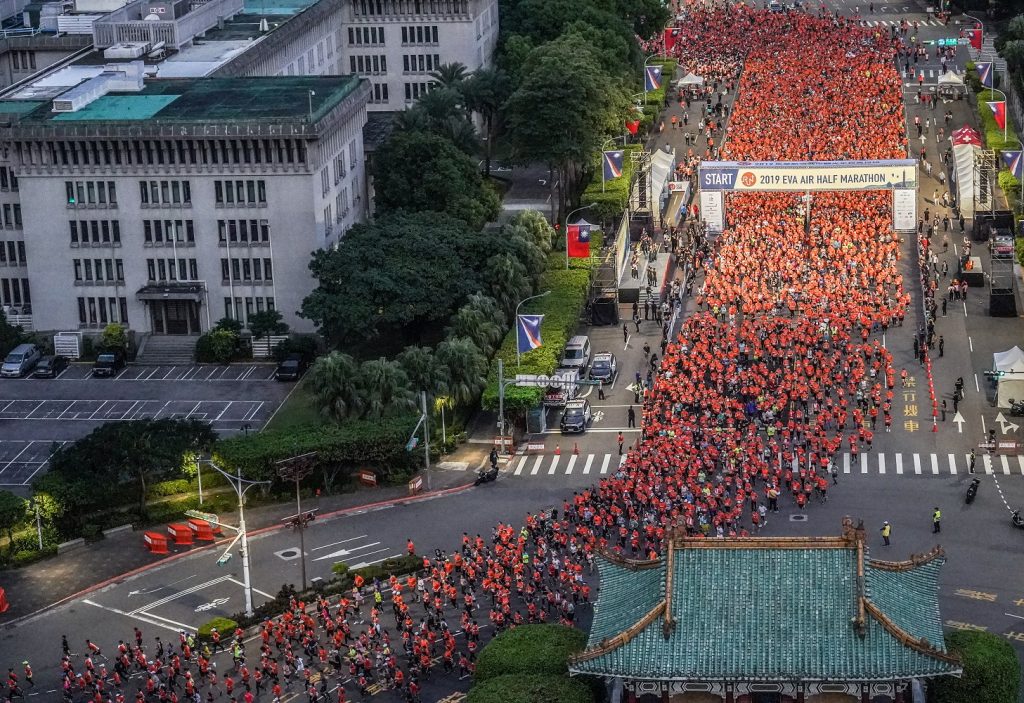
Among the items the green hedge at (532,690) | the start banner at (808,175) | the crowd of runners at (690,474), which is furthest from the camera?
the start banner at (808,175)

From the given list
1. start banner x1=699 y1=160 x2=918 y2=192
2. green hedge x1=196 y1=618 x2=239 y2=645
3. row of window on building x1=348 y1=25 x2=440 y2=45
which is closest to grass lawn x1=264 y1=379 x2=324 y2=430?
green hedge x1=196 y1=618 x2=239 y2=645

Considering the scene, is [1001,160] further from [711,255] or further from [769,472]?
[769,472]

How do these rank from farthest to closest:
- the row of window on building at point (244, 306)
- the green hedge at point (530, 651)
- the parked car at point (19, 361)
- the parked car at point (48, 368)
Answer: the row of window on building at point (244, 306) < the parked car at point (19, 361) < the parked car at point (48, 368) < the green hedge at point (530, 651)

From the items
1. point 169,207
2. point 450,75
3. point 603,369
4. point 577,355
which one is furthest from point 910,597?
point 450,75

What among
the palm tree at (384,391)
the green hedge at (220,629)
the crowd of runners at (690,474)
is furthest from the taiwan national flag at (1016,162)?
the green hedge at (220,629)

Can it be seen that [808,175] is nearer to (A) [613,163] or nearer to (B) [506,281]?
(A) [613,163]

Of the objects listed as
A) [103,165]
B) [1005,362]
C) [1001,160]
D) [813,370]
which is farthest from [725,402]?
[1001,160]

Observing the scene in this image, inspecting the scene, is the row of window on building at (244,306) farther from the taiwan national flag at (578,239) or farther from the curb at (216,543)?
the curb at (216,543)
